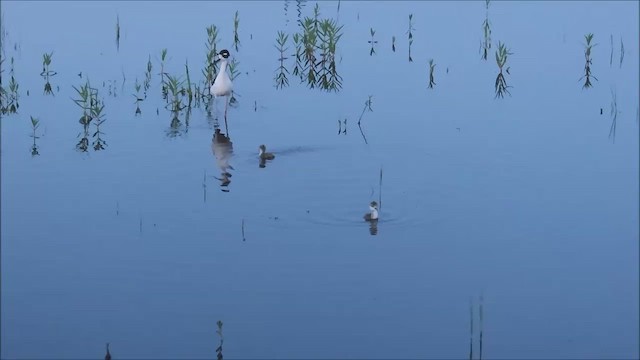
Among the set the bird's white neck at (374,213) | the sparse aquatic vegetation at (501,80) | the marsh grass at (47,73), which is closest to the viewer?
the bird's white neck at (374,213)

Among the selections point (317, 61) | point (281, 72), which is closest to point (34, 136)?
point (281, 72)

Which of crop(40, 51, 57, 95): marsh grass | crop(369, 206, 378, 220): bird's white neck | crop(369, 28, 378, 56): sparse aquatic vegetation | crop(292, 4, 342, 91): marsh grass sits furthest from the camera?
crop(369, 28, 378, 56): sparse aquatic vegetation

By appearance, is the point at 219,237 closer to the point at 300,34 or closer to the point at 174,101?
the point at 174,101

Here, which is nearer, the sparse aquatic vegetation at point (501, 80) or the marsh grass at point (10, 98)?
the marsh grass at point (10, 98)

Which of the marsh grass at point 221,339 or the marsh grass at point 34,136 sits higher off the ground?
the marsh grass at point 34,136

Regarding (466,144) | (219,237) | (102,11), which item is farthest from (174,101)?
(102,11)

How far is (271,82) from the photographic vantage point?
1956 cm

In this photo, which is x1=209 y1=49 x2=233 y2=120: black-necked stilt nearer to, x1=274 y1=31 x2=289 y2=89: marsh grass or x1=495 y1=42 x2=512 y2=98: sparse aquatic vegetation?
x1=274 y1=31 x2=289 y2=89: marsh grass

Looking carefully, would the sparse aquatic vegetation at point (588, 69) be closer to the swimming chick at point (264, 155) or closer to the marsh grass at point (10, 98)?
the swimming chick at point (264, 155)

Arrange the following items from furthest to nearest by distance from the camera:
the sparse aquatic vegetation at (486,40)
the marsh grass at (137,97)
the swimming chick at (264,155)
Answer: the sparse aquatic vegetation at (486,40) < the marsh grass at (137,97) < the swimming chick at (264,155)

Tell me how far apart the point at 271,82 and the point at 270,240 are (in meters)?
7.93

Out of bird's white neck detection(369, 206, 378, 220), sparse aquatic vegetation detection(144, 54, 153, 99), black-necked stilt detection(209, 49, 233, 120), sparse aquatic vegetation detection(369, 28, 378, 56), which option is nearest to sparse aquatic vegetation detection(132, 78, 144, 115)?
sparse aquatic vegetation detection(144, 54, 153, 99)

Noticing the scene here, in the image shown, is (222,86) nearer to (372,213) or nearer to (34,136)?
(34,136)

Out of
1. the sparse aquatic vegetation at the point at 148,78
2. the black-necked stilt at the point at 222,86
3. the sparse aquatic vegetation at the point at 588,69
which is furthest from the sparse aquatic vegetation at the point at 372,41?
the black-necked stilt at the point at 222,86
